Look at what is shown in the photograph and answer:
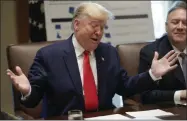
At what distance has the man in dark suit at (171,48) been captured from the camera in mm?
1833

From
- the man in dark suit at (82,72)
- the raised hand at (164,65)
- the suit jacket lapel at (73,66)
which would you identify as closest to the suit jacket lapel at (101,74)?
the man in dark suit at (82,72)

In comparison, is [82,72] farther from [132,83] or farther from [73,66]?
[132,83]

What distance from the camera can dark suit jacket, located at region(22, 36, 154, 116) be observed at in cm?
170

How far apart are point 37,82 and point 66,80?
0.46 feet

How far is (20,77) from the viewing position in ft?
4.89

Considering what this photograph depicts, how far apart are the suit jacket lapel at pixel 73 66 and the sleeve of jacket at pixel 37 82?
0.39ft

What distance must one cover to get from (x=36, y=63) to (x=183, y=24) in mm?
793

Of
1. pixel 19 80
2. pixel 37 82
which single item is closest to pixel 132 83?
pixel 37 82

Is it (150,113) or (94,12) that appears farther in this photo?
(94,12)

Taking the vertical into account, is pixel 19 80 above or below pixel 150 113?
above

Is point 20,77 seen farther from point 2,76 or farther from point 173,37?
point 2,76

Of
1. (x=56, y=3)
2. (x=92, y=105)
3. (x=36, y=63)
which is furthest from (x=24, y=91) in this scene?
(x=56, y=3)

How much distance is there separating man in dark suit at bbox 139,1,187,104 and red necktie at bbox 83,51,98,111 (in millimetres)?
328

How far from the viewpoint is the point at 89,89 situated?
5.68 ft
